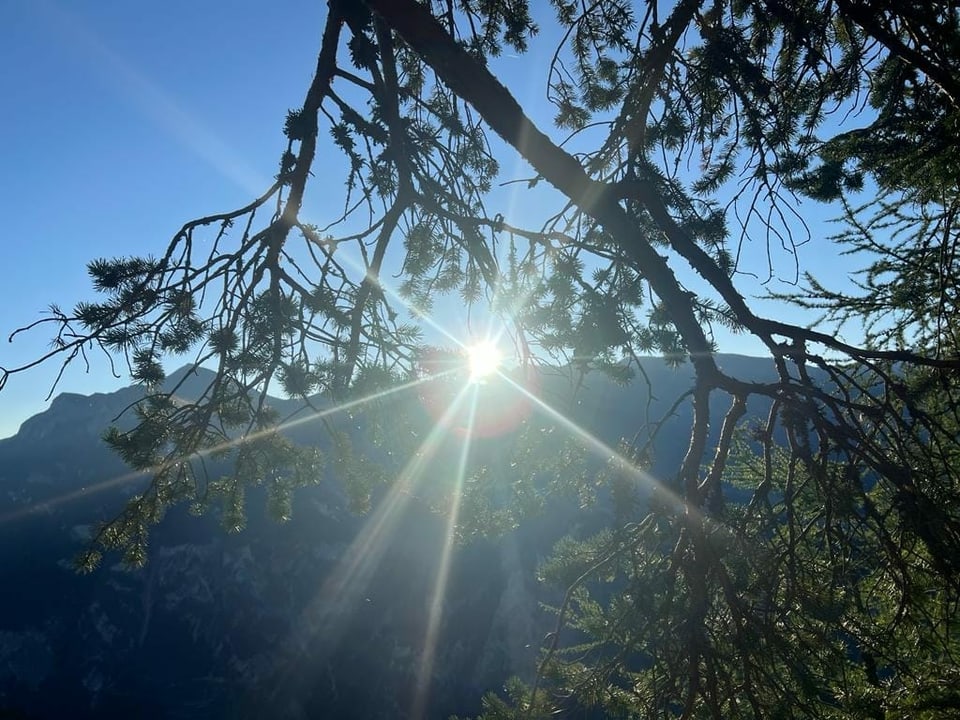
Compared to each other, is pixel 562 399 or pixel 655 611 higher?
pixel 562 399

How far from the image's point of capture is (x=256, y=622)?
63.7m

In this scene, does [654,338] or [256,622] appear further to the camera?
[256,622]

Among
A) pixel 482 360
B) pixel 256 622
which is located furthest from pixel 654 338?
pixel 256 622

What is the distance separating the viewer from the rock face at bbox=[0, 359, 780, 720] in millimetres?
60469

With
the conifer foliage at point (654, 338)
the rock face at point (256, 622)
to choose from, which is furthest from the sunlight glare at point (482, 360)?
the rock face at point (256, 622)

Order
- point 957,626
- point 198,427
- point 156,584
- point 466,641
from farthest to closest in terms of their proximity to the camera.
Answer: point 466,641, point 156,584, point 957,626, point 198,427

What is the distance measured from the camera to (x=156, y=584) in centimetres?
6394

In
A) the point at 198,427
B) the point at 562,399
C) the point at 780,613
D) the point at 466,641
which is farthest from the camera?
the point at 466,641

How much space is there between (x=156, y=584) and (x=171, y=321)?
7369 centimetres

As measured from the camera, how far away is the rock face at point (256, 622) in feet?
198

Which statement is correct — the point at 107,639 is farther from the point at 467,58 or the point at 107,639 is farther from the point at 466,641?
the point at 467,58

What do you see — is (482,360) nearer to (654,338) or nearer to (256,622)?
(654,338)

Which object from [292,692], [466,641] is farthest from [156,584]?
[466,641]

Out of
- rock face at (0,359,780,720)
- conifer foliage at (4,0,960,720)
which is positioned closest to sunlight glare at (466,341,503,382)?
conifer foliage at (4,0,960,720)
